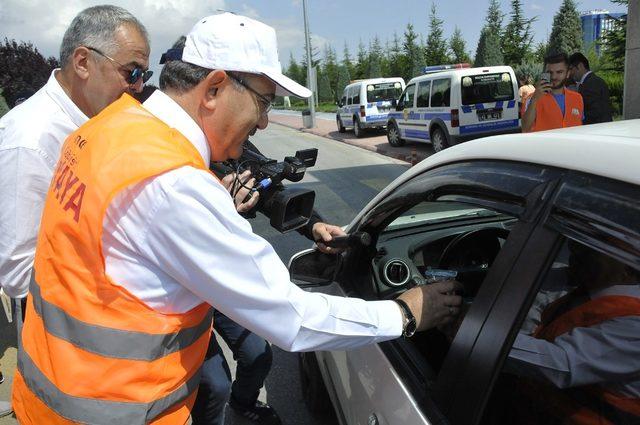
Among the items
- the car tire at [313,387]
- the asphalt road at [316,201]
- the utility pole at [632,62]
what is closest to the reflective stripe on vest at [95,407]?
the car tire at [313,387]

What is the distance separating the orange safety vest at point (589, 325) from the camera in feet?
3.40

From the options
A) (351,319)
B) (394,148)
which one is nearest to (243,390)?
(351,319)

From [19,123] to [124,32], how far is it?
1.99 ft

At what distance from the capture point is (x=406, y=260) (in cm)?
205

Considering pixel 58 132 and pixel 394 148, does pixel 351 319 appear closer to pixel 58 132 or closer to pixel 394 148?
pixel 58 132

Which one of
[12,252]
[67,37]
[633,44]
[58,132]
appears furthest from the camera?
[633,44]

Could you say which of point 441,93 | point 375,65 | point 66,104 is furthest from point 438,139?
point 375,65

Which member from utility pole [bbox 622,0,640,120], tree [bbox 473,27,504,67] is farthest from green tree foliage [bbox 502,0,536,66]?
utility pole [bbox 622,0,640,120]

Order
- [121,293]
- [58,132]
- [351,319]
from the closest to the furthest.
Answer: [121,293]
[351,319]
[58,132]

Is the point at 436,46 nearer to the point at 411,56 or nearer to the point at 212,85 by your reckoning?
the point at 411,56

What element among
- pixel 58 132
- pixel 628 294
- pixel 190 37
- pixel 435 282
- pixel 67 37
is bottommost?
pixel 435 282

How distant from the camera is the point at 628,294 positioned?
3.53ft

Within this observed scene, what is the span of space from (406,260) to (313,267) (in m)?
0.44

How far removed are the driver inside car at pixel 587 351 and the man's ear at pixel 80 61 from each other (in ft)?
6.37
